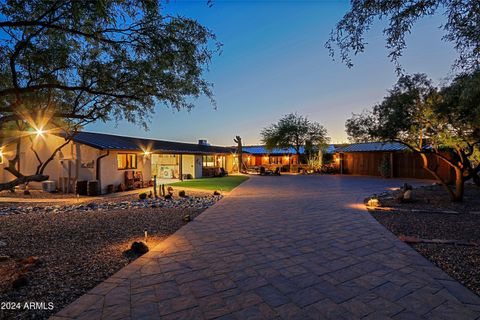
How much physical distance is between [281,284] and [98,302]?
2200 mm

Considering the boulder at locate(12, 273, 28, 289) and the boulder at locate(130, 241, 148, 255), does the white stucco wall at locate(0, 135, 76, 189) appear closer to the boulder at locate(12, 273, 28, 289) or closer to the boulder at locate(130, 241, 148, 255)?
the boulder at locate(130, 241, 148, 255)

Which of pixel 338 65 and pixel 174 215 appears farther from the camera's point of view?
pixel 174 215

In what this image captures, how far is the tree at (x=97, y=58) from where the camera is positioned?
11.7ft

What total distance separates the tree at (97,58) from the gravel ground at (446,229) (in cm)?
507

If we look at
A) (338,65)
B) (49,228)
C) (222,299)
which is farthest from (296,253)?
(49,228)

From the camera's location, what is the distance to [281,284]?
330 centimetres

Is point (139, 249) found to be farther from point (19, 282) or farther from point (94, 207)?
point (94, 207)

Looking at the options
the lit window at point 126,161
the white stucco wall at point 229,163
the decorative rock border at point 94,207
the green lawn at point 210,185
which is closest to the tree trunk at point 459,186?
the decorative rock border at point 94,207

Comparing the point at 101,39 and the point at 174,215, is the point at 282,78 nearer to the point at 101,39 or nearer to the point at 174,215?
the point at 174,215

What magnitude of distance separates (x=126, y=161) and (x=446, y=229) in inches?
605

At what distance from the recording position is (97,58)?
4.79 m

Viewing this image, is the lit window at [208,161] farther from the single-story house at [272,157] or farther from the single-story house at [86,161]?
the single-story house at [272,157]

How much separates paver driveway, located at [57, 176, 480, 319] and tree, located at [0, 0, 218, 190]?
205cm

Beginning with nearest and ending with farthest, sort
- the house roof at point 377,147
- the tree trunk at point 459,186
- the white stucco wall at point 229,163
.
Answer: the tree trunk at point 459,186, the house roof at point 377,147, the white stucco wall at point 229,163
